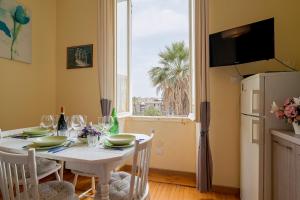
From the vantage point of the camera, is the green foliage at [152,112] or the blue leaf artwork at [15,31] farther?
the green foliage at [152,112]

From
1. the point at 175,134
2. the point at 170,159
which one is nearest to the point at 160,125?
the point at 175,134

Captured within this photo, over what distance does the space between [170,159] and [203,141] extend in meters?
0.72

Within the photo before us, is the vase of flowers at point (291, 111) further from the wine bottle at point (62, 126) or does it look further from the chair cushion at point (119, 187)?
the wine bottle at point (62, 126)

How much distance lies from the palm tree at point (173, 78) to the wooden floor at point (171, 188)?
3.21ft

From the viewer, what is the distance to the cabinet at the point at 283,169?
1269 millimetres

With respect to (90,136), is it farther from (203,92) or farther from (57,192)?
(203,92)

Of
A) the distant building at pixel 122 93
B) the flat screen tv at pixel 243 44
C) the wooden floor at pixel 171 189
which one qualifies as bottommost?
the wooden floor at pixel 171 189

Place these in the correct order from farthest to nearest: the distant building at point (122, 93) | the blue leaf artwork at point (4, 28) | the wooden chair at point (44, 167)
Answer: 1. the distant building at point (122, 93)
2. the blue leaf artwork at point (4, 28)
3. the wooden chair at point (44, 167)

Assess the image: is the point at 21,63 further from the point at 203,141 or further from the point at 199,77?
the point at 203,141

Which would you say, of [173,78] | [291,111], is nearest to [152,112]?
[173,78]

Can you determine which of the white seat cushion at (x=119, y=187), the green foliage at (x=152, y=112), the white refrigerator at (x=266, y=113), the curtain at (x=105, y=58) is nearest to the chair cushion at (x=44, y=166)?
the white seat cushion at (x=119, y=187)

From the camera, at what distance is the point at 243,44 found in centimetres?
198

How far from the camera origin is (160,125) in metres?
2.81

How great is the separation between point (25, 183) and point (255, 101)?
5.71 ft
